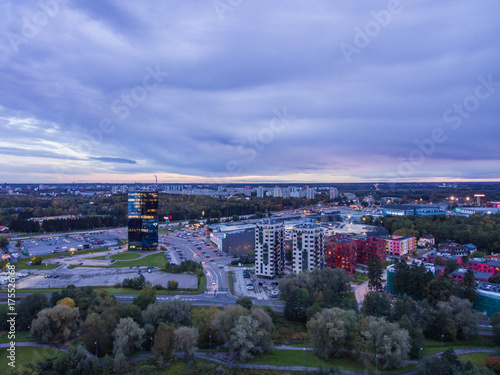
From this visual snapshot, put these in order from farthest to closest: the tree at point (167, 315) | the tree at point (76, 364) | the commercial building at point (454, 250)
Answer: the commercial building at point (454, 250) → the tree at point (167, 315) → the tree at point (76, 364)

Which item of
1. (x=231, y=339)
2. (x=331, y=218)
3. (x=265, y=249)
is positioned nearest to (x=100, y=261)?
(x=265, y=249)

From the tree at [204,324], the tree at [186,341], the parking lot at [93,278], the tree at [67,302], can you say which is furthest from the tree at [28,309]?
the tree at [186,341]

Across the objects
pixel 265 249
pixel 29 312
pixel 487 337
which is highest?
pixel 265 249

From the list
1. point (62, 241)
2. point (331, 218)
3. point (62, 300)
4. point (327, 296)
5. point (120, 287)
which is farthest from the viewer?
point (331, 218)

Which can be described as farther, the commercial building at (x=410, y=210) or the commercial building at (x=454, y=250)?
the commercial building at (x=410, y=210)

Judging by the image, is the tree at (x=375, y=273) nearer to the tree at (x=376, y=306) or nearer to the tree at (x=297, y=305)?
the tree at (x=376, y=306)

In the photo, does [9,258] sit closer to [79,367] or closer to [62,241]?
[62,241]

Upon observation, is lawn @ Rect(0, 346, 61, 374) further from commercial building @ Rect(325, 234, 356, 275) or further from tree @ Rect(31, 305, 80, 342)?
commercial building @ Rect(325, 234, 356, 275)
